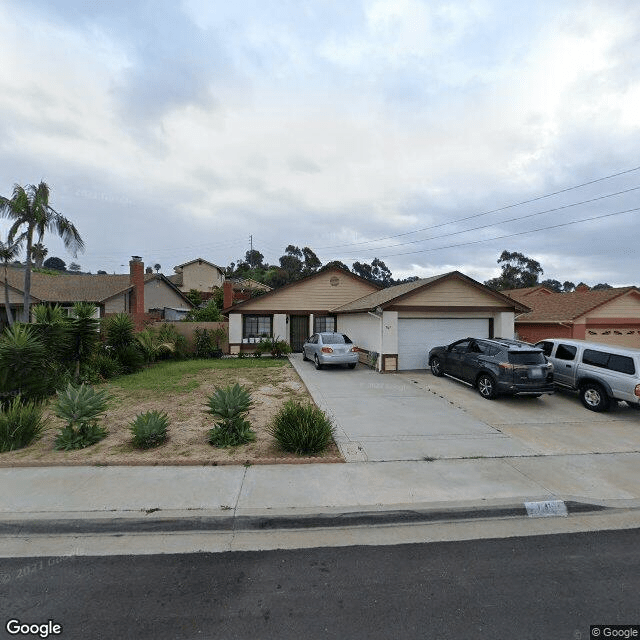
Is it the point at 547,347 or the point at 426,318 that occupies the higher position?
the point at 426,318

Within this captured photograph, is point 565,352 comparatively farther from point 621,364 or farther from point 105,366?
point 105,366

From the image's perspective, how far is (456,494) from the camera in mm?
4609

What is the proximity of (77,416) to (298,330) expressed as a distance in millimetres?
14808

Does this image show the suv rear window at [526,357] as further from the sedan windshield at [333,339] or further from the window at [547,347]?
the sedan windshield at [333,339]

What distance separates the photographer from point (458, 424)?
754 centimetres

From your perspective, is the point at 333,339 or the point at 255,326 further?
the point at 255,326

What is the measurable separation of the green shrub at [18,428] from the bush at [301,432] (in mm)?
4075

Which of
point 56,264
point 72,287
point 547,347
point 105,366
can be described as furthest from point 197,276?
point 56,264

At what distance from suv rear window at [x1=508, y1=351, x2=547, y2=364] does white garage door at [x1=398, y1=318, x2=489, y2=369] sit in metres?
5.06

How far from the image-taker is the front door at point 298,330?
810 inches

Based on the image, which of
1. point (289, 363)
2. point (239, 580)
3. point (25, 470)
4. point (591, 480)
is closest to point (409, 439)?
point (591, 480)

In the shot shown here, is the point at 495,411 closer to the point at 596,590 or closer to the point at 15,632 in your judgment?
the point at 596,590

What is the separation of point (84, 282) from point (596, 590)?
3457cm

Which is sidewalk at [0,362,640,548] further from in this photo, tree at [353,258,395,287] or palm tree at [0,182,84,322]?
tree at [353,258,395,287]
